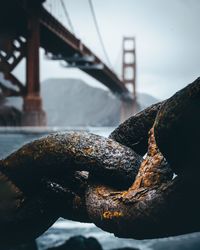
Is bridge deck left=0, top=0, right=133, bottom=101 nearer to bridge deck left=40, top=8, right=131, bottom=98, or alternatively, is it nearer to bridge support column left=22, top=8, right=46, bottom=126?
bridge deck left=40, top=8, right=131, bottom=98

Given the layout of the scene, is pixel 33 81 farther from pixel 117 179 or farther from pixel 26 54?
pixel 117 179

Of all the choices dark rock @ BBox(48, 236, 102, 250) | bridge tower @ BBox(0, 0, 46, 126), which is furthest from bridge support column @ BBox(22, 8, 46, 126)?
dark rock @ BBox(48, 236, 102, 250)


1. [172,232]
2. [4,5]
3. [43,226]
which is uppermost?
[4,5]

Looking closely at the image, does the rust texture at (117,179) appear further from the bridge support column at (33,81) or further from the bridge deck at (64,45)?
the bridge deck at (64,45)

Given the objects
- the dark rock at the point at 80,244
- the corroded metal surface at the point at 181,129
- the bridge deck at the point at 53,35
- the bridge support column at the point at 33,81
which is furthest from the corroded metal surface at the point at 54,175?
the bridge deck at the point at 53,35

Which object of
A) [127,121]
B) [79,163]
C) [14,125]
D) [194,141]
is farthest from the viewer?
[14,125]

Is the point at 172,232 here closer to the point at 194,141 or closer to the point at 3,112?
the point at 194,141

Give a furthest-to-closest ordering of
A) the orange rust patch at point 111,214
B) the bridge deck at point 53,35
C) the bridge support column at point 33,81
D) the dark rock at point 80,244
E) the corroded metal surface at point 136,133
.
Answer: the bridge deck at point 53,35, the bridge support column at point 33,81, the dark rock at point 80,244, the corroded metal surface at point 136,133, the orange rust patch at point 111,214

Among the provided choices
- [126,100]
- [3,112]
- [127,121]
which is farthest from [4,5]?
[126,100]

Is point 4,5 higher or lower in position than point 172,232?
higher
